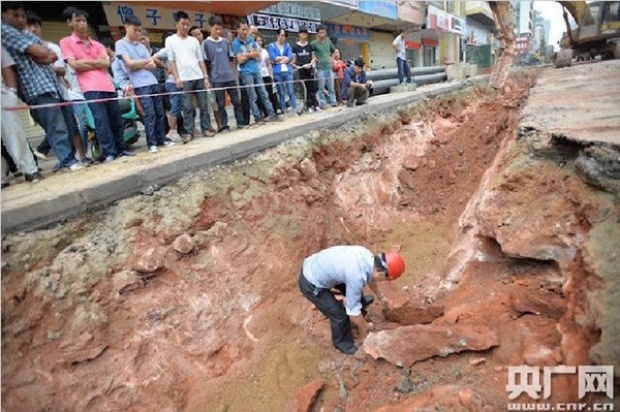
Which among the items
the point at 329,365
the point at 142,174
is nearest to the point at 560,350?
the point at 329,365

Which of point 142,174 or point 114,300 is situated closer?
point 114,300

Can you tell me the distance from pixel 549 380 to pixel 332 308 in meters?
1.92

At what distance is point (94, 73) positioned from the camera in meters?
4.37

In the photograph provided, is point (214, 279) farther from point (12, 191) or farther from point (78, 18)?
point (78, 18)

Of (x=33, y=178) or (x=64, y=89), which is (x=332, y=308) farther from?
(x=64, y=89)

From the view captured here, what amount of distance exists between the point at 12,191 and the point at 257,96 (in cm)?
400

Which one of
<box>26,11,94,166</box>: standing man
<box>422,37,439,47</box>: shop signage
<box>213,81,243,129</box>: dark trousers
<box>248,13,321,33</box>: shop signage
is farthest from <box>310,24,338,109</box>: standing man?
<box>422,37,439,47</box>: shop signage

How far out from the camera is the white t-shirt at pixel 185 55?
5195mm

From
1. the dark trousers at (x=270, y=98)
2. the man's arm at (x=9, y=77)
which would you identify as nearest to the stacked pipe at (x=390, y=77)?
the dark trousers at (x=270, y=98)

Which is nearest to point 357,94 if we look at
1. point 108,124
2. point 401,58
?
point 401,58

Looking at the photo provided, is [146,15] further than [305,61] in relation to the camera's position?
Yes

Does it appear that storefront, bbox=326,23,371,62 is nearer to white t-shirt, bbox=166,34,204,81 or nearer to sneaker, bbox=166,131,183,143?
white t-shirt, bbox=166,34,204,81

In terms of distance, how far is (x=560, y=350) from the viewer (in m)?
2.47

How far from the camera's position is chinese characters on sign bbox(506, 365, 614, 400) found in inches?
77.2
